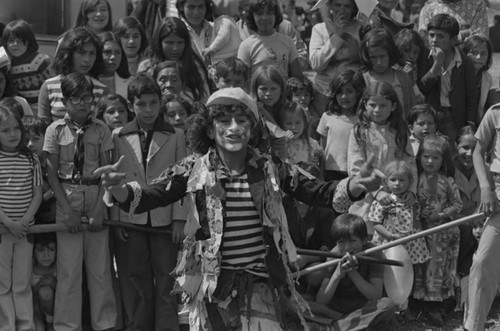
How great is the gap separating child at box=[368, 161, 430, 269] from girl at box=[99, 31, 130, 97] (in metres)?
2.11

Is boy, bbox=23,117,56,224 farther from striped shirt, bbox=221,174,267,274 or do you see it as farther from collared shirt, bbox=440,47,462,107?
collared shirt, bbox=440,47,462,107

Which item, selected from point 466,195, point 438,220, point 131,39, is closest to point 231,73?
point 131,39

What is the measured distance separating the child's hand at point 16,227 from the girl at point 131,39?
2.11 metres

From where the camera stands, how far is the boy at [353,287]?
20.3 feet

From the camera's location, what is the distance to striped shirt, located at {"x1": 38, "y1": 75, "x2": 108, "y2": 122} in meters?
6.44

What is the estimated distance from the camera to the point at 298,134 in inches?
267

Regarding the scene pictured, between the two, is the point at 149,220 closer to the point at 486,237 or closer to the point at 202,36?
the point at 486,237

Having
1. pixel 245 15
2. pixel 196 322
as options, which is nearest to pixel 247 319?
pixel 196 322

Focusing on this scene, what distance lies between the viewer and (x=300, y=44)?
8.45 m

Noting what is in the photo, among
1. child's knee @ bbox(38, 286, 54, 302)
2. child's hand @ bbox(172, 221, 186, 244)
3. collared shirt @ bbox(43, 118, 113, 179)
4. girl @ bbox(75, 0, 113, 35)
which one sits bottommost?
child's knee @ bbox(38, 286, 54, 302)

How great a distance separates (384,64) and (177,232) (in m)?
2.53

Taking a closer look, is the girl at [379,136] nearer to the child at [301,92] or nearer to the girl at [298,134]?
the girl at [298,134]

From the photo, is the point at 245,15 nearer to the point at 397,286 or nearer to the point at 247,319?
the point at 397,286

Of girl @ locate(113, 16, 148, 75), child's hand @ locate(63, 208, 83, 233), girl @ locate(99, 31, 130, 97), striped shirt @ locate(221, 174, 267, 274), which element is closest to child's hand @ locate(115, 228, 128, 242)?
child's hand @ locate(63, 208, 83, 233)
